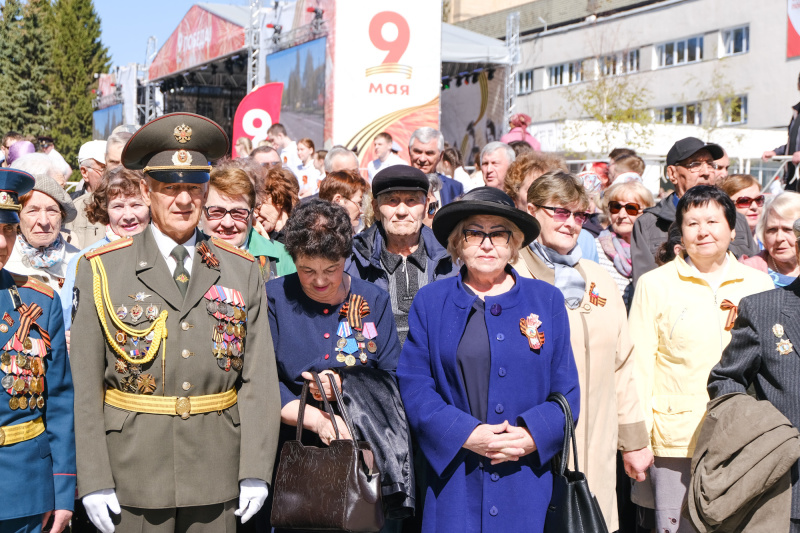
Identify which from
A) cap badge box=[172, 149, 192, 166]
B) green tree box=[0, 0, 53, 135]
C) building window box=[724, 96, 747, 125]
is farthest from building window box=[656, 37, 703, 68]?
cap badge box=[172, 149, 192, 166]

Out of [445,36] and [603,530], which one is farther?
[445,36]

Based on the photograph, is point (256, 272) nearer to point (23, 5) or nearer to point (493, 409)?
point (493, 409)

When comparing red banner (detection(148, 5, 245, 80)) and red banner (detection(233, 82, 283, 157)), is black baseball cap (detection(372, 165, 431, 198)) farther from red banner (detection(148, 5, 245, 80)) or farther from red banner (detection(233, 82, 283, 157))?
red banner (detection(148, 5, 245, 80))

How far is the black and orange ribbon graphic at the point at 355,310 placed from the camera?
389 cm

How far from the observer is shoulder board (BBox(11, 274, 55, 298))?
3.21 metres

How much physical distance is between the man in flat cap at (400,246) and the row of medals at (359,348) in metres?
0.62

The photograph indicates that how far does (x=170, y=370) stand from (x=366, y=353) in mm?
926

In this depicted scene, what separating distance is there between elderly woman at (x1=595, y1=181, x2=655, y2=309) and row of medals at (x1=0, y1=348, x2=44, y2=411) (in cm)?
421

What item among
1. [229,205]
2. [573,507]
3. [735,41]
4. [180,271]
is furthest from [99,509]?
[735,41]

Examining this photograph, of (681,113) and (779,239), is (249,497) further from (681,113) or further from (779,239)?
(681,113)

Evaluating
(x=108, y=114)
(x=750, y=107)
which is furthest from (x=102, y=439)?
(x=750, y=107)

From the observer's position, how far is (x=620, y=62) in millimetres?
39719

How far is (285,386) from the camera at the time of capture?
3826 mm

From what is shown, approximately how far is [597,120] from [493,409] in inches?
980
